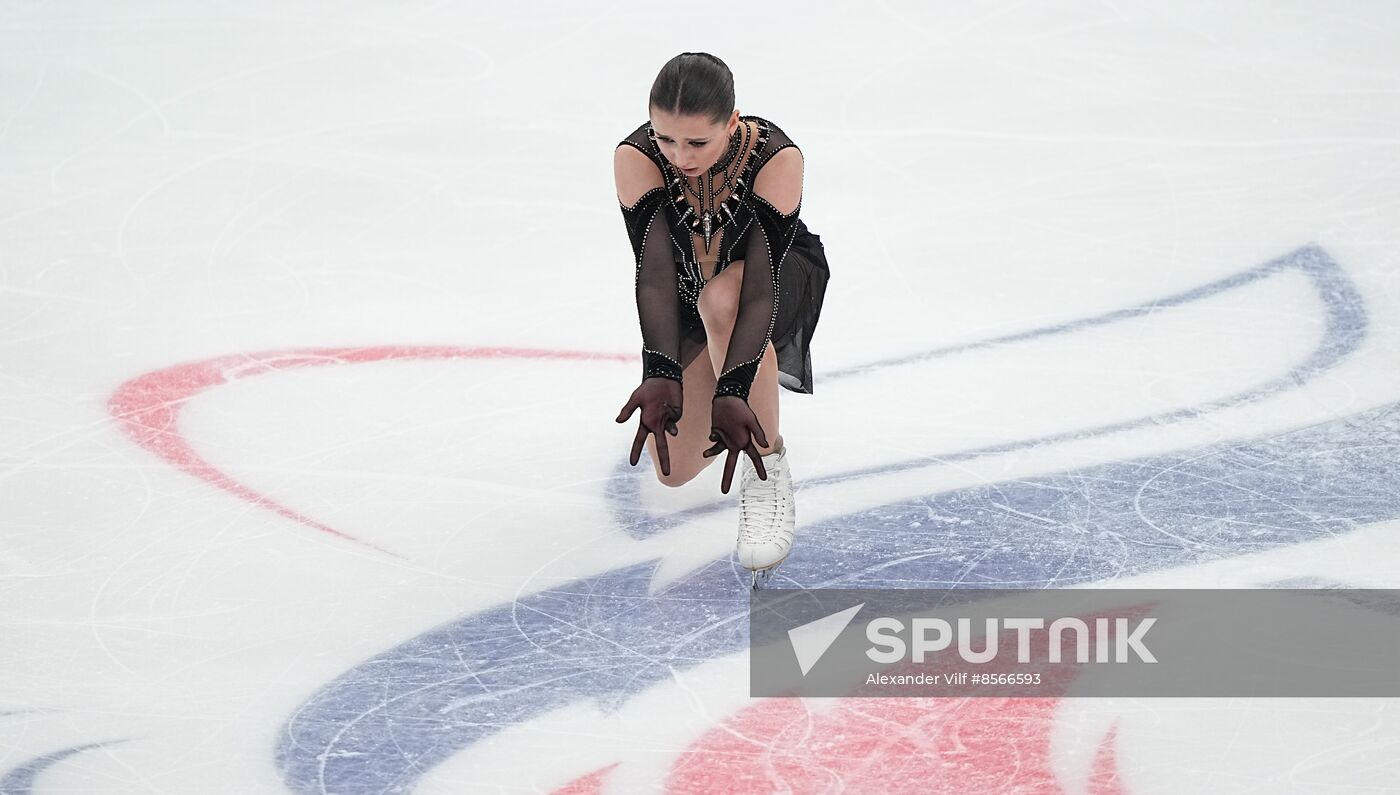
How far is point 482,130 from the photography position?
4969mm

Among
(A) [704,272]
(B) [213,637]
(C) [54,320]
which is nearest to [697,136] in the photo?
(A) [704,272]

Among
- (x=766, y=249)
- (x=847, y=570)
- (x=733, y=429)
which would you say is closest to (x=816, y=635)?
(x=847, y=570)

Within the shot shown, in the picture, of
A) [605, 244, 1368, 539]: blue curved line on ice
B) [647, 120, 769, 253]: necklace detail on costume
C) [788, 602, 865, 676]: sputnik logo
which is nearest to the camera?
[788, 602, 865, 676]: sputnik logo

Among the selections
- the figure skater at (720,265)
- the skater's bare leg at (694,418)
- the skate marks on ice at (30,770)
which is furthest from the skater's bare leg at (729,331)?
the skate marks on ice at (30,770)

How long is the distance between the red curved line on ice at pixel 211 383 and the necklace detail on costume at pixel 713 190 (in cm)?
91

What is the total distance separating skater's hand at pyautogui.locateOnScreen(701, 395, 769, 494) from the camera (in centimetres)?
264

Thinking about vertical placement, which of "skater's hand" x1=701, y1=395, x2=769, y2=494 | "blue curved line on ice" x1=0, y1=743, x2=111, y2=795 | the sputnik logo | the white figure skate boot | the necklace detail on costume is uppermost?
the necklace detail on costume

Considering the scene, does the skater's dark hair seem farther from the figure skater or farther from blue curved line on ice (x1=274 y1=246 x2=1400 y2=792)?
blue curved line on ice (x1=274 y1=246 x2=1400 y2=792)

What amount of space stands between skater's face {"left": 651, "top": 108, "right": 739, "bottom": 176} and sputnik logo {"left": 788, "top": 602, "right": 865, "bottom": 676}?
794 mm

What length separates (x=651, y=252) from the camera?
283 cm

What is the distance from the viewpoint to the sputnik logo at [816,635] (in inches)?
103

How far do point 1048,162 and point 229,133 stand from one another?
247 cm

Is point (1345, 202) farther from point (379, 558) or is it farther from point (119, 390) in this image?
point (119, 390)

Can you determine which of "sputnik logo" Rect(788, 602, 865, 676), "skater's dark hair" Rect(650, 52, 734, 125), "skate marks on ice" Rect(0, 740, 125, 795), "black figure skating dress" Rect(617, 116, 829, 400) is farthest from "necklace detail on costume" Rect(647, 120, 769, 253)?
"skate marks on ice" Rect(0, 740, 125, 795)
